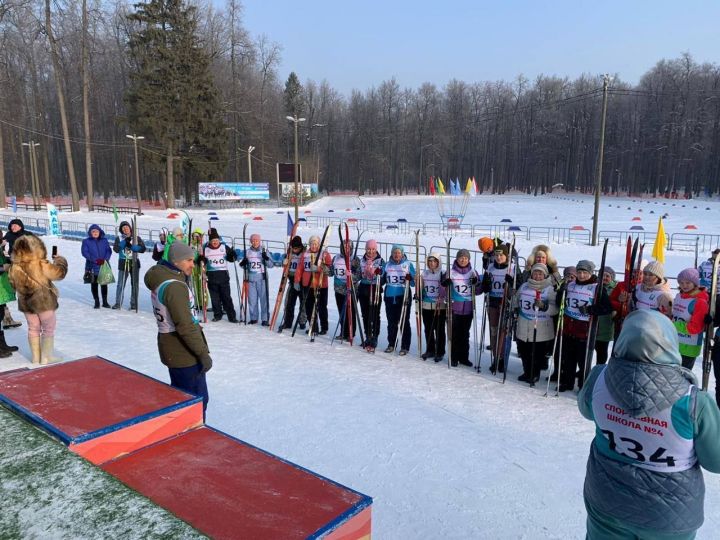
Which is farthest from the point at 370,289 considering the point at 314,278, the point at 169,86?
the point at 169,86

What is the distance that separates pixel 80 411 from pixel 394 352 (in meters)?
4.81

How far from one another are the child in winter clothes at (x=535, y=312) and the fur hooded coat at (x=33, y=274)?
5239mm

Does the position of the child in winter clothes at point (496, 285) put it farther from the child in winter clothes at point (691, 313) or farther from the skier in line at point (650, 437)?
the skier in line at point (650, 437)

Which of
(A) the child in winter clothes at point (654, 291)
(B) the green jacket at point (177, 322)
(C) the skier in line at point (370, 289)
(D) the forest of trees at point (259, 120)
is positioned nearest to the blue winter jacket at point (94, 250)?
(C) the skier in line at point (370, 289)

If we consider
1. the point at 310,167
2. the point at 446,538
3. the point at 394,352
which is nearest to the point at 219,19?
the point at 310,167

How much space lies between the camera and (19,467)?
6.65ft

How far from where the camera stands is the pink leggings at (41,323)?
5.67 meters

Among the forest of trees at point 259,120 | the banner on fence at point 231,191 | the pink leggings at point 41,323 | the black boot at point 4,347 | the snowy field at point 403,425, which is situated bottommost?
the snowy field at point 403,425

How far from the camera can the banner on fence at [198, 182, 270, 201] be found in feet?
126

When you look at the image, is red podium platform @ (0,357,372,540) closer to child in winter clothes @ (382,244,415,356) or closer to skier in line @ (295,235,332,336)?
child in winter clothes @ (382,244,415,356)

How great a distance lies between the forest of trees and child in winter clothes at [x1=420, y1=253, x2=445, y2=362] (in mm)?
25016

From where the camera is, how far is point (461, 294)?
6332mm


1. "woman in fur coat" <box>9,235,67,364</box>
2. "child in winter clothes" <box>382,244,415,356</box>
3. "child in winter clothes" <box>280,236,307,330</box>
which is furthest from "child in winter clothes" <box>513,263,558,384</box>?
"woman in fur coat" <box>9,235,67,364</box>

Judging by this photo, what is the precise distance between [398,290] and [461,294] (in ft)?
3.16
